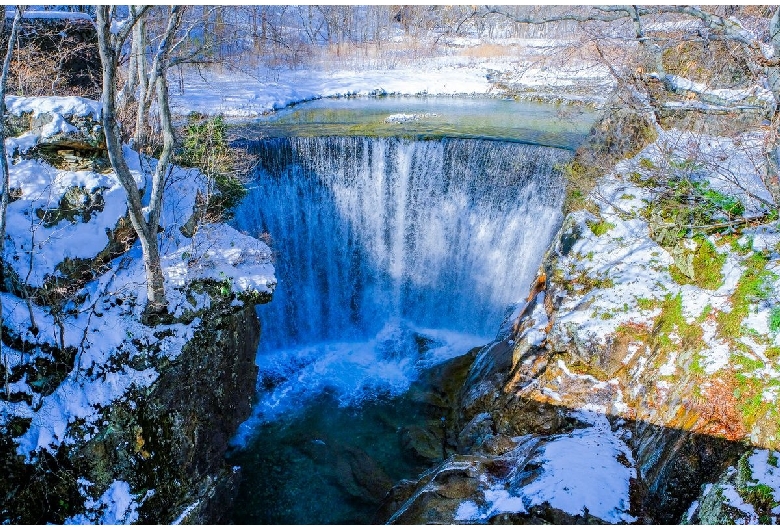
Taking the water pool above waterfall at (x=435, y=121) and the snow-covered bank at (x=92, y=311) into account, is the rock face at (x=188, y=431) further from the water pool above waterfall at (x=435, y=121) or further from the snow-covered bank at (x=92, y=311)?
the water pool above waterfall at (x=435, y=121)

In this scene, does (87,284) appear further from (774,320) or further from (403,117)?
(403,117)

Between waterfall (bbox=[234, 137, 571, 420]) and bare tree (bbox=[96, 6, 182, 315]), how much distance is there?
16.4 ft

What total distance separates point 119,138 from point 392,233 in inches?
327

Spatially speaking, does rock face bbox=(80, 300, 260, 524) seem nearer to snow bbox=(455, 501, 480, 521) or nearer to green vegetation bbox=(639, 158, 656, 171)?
snow bbox=(455, 501, 480, 521)

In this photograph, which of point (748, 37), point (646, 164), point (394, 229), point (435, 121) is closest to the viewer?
point (748, 37)

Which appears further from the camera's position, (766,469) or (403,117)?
(403,117)

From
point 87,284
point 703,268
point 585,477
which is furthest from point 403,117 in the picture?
point 585,477

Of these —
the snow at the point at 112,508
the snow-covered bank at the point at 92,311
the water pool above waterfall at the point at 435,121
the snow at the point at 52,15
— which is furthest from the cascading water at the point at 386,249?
the snow at the point at 52,15

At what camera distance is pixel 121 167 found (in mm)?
7270

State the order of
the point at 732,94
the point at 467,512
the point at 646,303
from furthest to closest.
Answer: the point at 732,94, the point at 646,303, the point at 467,512

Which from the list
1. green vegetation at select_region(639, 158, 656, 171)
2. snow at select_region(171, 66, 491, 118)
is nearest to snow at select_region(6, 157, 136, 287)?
green vegetation at select_region(639, 158, 656, 171)

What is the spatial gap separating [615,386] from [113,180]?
969cm

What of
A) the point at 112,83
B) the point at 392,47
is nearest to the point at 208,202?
the point at 112,83

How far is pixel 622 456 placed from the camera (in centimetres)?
709
